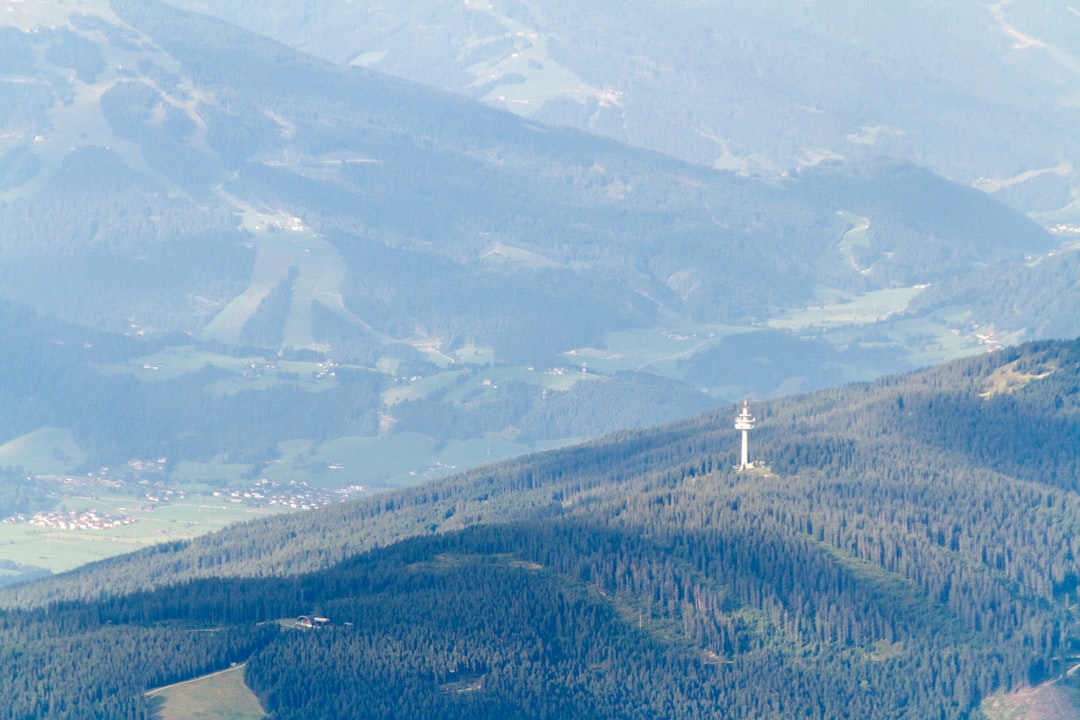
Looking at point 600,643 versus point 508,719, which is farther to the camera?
point 600,643

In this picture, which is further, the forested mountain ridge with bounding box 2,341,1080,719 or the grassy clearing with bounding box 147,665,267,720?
the forested mountain ridge with bounding box 2,341,1080,719

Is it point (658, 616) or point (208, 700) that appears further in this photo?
point (658, 616)

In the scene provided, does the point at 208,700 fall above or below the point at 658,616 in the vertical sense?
below

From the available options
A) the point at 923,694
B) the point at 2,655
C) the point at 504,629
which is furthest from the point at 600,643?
the point at 2,655

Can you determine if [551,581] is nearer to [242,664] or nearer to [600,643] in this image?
[600,643]

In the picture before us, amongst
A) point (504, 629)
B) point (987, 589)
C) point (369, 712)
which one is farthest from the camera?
point (987, 589)

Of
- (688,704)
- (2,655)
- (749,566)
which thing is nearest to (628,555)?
(749,566)

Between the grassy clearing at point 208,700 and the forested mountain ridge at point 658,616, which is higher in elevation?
the forested mountain ridge at point 658,616

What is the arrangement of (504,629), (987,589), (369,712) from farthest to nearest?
(987,589)
(504,629)
(369,712)
